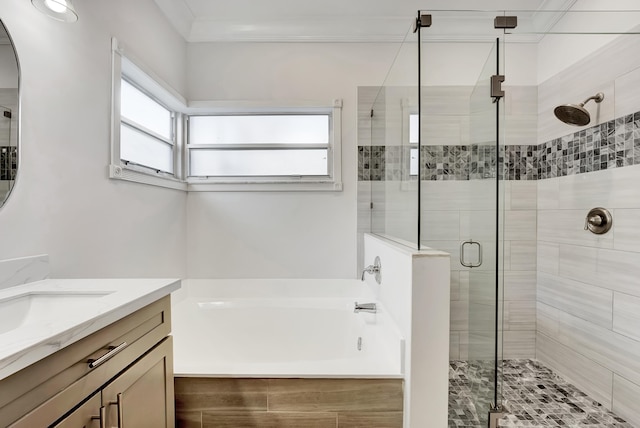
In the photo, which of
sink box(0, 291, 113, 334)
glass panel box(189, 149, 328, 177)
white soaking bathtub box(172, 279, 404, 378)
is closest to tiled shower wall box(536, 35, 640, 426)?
white soaking bathtub box(172, 279, 404, 378)

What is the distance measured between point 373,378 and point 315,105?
1.91 metres

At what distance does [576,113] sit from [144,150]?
8.72 feet

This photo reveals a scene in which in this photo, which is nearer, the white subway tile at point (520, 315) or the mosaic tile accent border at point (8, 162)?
the mosaic tile accent border at point (8, 162)

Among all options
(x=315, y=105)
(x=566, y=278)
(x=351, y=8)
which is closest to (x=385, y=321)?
(x=566, y=278)

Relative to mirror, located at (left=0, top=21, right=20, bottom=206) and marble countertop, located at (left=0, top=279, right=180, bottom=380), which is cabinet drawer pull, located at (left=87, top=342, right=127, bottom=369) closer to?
marble countertop, located at (left=0, top=279, right=180, bottom=380)

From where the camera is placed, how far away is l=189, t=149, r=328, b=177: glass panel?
263cm

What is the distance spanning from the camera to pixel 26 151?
4.01 feet

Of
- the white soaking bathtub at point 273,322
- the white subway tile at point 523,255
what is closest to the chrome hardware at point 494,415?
the white soaking bathtub at point 273,322

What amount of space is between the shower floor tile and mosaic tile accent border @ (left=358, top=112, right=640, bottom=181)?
37.3 inches

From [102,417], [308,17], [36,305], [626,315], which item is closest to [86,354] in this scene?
[102,417]

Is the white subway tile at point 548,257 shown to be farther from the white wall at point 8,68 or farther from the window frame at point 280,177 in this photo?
the white wall at point 8,68

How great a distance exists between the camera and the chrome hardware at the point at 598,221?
71.4 inches

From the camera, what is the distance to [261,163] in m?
2.63

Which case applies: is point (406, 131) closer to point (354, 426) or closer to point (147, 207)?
point (354, 426)
